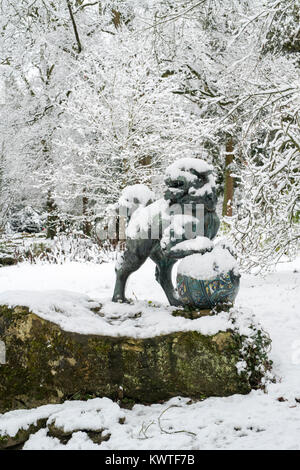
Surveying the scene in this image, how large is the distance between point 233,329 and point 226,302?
12.1 inches

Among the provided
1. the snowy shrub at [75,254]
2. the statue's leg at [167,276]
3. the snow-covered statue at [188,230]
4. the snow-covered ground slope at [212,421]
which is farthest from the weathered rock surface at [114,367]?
the snowy shrub at [75,254]

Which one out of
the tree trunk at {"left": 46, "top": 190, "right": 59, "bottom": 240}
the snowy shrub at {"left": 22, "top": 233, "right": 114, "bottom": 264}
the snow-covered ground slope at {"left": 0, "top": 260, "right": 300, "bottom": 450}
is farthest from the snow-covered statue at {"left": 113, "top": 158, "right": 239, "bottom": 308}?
the tree trunk at {"left": 46, "top": 190, "right": 59, "bottom": 240}

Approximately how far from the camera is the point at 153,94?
29.3 feet

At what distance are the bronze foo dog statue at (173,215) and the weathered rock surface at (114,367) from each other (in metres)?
0.74

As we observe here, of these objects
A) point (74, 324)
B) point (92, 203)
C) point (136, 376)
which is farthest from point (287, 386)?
point (92, 203)

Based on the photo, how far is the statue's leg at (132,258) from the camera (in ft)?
10.0

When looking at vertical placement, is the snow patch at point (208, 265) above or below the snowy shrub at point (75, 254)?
above

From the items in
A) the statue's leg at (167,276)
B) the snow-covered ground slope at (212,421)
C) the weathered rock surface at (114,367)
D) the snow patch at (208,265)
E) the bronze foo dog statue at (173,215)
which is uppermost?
the bronze foo dog statue at (173,215)

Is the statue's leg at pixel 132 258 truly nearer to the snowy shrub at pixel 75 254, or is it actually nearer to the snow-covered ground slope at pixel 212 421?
the snow-covered ground slope at pixel 212 421

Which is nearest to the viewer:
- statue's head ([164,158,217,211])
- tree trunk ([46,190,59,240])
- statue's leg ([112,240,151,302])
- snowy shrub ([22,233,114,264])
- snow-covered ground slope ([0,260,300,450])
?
snow-covered ground slope ([0,260,300,450])

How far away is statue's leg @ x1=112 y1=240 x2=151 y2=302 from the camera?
10.0 ft

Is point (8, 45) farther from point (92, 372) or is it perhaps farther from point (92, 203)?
point (92, 372)

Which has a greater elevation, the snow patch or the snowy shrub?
the snow patch

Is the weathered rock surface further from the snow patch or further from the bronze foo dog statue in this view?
the bronze foo dog statue
